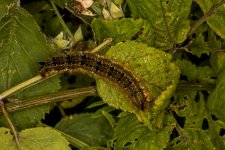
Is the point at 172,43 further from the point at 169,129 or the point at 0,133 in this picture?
the point at 0,133


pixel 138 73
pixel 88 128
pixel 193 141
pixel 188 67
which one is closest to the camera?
pixel 138 73

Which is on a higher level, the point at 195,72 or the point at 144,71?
the point at 144,71

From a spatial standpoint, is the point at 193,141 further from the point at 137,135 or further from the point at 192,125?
the point at 137,135

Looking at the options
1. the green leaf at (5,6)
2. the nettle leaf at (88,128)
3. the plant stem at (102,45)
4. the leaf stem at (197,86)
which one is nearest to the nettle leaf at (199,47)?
the leaf stem at (197,86)

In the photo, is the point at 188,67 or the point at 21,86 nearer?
the point at 21,86

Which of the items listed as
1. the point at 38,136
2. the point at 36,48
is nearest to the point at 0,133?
the point at 38,136

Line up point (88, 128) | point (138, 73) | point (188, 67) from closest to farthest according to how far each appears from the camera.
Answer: point (138, 73), point (188, 67), point (88, 128)

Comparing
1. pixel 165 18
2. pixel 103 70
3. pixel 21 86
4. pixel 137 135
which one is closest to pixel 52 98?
pixel 21 86
